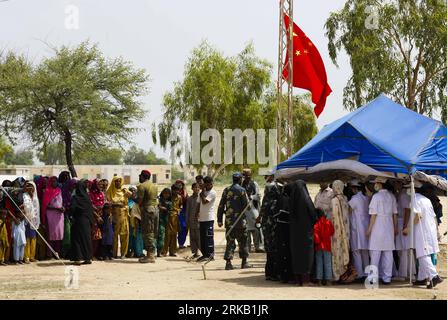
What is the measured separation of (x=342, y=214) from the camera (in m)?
10.7

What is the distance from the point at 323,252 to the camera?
10.5 meters

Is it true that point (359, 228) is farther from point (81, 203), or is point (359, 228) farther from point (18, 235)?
point (18, 235)

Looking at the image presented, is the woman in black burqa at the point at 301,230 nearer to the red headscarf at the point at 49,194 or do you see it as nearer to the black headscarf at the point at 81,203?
the black headscarf at the point at 81,203

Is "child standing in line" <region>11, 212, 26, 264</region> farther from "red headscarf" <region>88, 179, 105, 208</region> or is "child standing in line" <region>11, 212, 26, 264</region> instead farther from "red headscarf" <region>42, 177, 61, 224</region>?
"red headscarf" <region>88, 179, 105, 208</region>

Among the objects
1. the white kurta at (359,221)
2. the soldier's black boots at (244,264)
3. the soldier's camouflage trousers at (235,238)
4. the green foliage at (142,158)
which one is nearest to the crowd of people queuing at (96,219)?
the soldier's black boots at (244,264)

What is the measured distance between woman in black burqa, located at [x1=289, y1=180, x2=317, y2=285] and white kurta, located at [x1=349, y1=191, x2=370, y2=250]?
2.46ft

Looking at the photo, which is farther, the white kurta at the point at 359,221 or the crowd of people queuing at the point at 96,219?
the crowd of people queuing at the point at 96,219

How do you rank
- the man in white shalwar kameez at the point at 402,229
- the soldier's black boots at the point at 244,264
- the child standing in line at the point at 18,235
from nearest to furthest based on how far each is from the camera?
the man in white shalwar kameez at the point at 402,229 < the soldier's black boots at the point at 244,264 < the child standing in line at the point at 18,235

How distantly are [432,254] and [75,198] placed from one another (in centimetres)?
616

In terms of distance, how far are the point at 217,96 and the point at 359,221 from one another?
17337 millimetres

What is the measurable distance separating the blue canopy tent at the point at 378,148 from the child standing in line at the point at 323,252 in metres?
1.20

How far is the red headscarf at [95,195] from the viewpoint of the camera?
1357cm

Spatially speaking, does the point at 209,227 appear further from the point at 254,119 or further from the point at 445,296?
the point at 254,119

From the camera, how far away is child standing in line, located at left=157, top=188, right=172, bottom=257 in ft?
47.4
